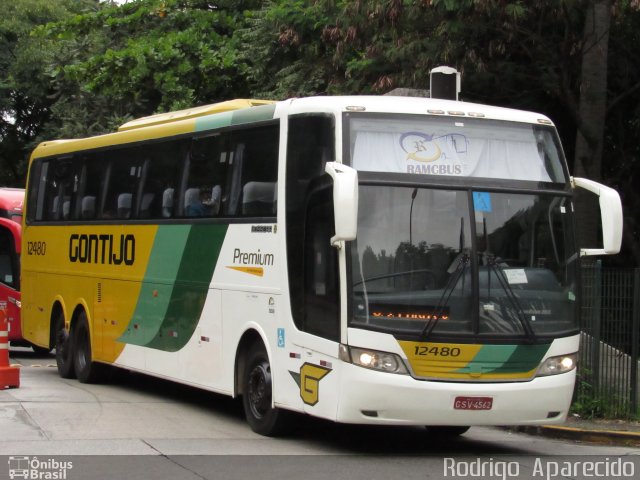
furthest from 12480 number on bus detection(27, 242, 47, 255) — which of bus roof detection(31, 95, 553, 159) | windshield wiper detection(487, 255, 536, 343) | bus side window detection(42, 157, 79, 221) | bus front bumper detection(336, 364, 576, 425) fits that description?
windshield wiper detection(487, 255, 536, 343)

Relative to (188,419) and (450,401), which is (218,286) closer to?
(188,419)

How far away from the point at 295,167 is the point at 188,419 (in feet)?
11.9

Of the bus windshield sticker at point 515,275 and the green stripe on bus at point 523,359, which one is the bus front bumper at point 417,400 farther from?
the bus windshield sticker at point 515,275

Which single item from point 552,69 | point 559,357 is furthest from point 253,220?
point 552,69

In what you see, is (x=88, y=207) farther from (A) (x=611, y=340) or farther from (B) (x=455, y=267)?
(B) (x=455, y=267)

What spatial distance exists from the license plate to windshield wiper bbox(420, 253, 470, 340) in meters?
0.68

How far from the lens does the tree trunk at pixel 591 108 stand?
57.4ft

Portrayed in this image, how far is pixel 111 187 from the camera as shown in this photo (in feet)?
52.9

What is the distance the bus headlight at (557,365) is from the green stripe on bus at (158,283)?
5.01m

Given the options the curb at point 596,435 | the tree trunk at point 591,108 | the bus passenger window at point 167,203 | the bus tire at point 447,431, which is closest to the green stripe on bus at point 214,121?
the bus passenger window at point 167,203

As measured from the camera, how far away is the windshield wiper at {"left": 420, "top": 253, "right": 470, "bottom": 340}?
33.1 feet

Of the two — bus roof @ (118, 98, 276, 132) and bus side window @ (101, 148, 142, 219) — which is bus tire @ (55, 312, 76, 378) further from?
bus roof @ (118, 98, 276, 132)

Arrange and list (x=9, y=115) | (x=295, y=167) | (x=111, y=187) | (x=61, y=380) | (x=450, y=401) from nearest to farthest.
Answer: (x=450, y=401) < (x=295, y=167) < (x=111, y=187) < (x=61, y=380) < (x=9, y=115)

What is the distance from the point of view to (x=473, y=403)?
33.5 ft
